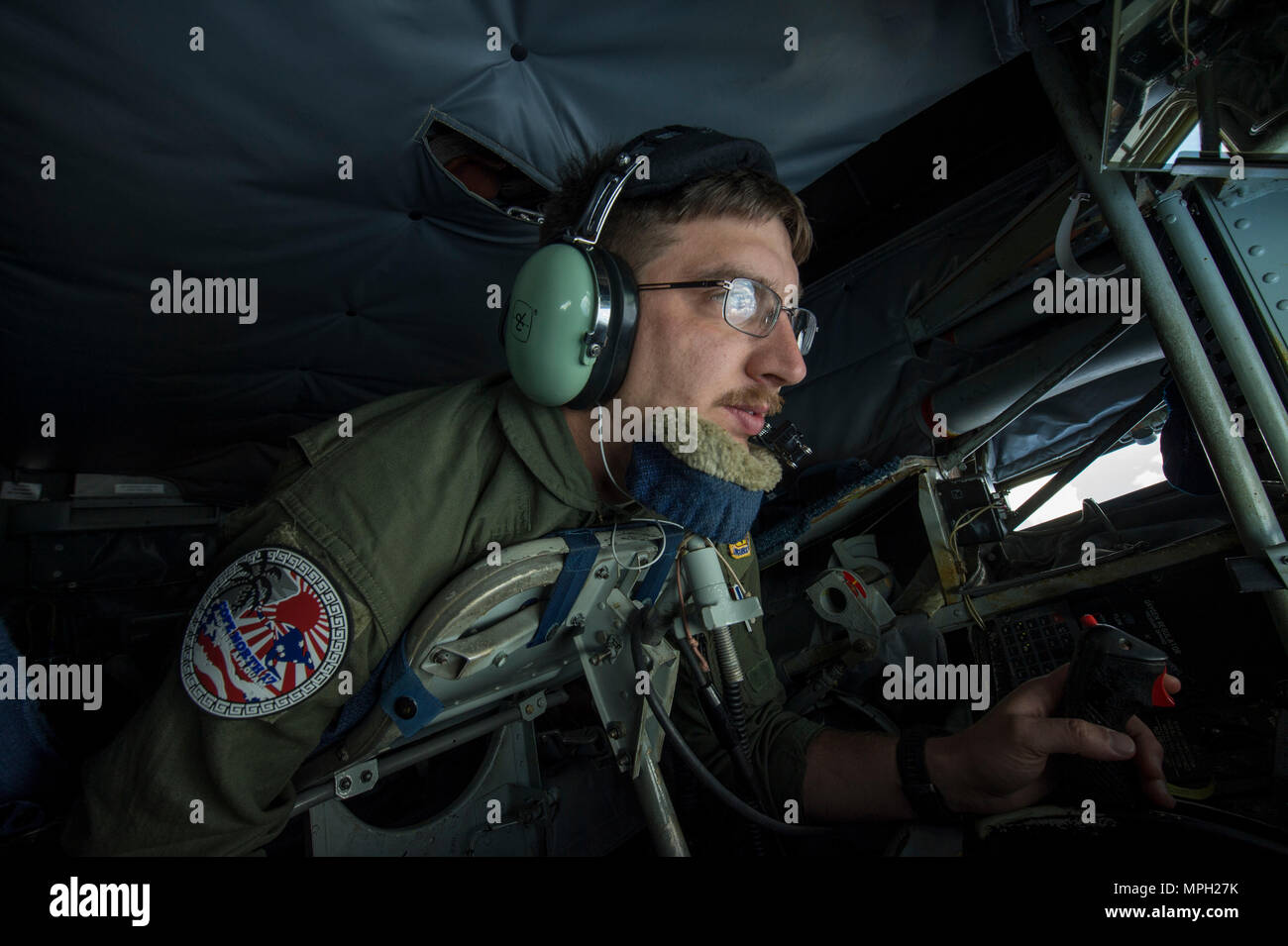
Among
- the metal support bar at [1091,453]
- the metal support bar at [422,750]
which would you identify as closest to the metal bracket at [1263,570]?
the metal support bar at [1091,453]

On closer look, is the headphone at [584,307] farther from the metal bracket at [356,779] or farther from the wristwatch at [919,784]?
the wristwatch at [919,784]

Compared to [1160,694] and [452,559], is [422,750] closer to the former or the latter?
[452,559]

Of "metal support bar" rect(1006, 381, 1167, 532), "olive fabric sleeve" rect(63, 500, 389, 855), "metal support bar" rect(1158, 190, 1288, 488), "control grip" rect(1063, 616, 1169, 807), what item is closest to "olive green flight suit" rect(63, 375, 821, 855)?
"olive fabric sleeve" rect(63, 500, 389, 855)

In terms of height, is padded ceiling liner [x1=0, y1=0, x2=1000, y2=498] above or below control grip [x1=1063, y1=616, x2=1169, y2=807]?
above

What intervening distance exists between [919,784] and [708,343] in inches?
34.4

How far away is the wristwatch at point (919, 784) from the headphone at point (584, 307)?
858 millimetres

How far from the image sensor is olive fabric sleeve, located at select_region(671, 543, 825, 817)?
1224 mm

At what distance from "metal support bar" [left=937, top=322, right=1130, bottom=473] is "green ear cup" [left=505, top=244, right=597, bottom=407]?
4.65 ft

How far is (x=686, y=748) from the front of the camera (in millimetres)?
1034

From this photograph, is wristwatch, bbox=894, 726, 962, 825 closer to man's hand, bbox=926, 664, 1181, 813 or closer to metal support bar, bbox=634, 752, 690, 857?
man's hand, bbox=926, 664, 1181, 813

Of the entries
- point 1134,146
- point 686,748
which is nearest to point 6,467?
point 686,748

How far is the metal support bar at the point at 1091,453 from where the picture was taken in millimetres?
1493
